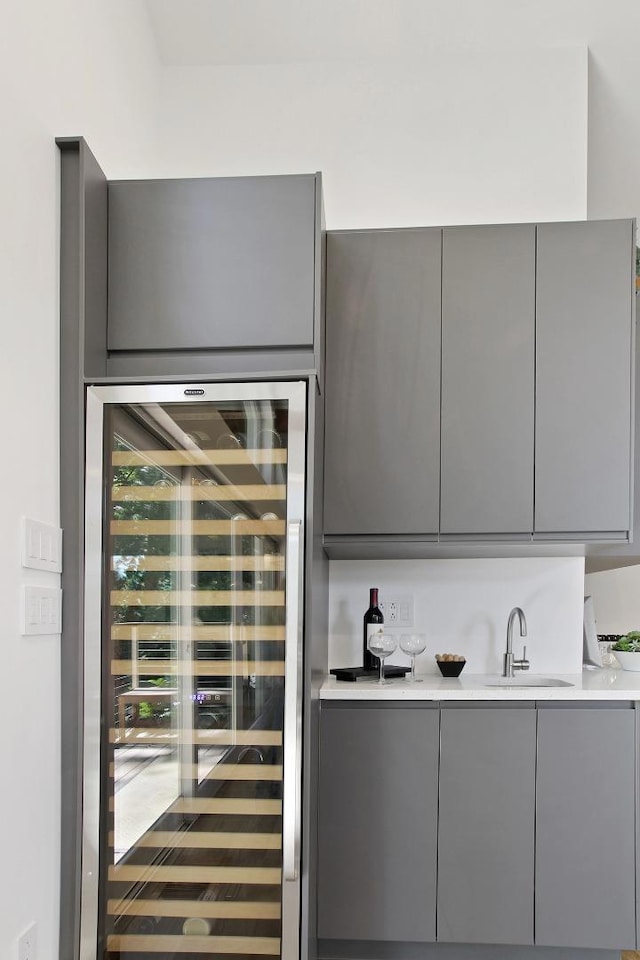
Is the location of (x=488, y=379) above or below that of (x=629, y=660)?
above

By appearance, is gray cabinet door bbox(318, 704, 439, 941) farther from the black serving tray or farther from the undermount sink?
the undermount sink

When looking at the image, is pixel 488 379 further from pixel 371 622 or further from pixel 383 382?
pixel 371 622

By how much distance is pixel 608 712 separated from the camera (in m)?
2.69

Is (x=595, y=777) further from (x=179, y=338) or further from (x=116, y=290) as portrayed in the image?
(x=116, y=290)

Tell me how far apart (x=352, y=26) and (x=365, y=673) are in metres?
2.42

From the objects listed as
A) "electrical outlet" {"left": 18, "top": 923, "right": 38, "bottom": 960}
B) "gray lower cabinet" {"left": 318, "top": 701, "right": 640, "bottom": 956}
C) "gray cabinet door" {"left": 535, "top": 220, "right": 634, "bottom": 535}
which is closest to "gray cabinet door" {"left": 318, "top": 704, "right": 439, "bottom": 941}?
"gray lower cabinet" {"left": 318, "top": 701, "right": 640, "bottom": 956}

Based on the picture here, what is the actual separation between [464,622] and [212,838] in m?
1.36

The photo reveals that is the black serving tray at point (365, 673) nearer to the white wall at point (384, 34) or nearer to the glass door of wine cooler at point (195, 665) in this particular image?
the glass door of wine cooler at point (195, 665)

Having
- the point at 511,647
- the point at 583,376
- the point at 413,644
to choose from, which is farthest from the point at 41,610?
the point at 583,376

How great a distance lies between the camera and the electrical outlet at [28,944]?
6.19 ft

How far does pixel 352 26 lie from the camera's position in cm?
323

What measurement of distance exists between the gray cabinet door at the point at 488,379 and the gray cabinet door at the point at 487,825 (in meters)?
0.65

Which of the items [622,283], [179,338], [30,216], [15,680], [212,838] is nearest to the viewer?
[15,680]

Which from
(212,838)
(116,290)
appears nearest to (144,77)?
(116,290)
